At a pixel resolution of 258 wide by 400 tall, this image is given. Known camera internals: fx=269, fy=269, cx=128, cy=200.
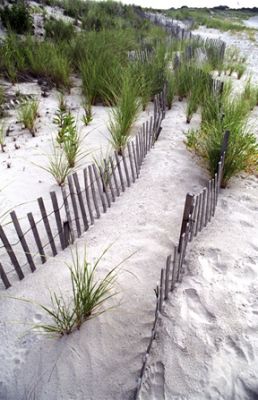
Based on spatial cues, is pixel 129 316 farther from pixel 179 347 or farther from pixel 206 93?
pixel 206 93

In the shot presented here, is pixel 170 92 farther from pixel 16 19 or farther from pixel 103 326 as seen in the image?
pixel 16 19

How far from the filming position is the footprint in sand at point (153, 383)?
1.39 m

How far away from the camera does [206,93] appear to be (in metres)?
4.29

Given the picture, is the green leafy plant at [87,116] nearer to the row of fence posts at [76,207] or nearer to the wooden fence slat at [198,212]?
the row of fence posts at [76,207]

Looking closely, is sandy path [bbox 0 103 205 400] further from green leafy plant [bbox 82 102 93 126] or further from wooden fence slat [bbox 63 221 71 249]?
green leafy plant [bbox 82 102 93 126]

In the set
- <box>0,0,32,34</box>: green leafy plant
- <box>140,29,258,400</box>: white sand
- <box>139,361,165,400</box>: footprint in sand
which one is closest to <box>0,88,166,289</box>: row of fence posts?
<box>140,29,258,400</box>: white sand

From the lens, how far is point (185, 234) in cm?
183

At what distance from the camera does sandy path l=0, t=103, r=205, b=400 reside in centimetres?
145

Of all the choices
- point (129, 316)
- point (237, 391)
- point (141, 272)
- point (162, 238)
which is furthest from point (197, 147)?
point (237, 391)

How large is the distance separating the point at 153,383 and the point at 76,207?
4.26 feet

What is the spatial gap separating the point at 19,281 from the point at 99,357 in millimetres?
782

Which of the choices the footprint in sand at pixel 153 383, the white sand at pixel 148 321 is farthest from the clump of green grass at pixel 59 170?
the footprint in sand at pixel 153 383

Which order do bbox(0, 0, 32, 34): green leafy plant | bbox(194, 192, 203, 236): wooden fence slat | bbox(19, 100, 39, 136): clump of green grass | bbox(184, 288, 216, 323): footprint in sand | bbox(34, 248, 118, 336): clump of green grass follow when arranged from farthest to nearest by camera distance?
bbox(0, 0, 32, 34): green leafy plant < bbox(19, 100, 39, 136): clump of green grass < bbox(194, 192, 203, 236): wooden fence slat < bbox(184, 288, 216, 323): footprint in sand < bbox(34, 248, 118, 336): clump of green grass

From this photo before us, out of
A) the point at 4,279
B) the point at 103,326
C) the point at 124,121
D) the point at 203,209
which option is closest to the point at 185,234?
the point at 203,209
